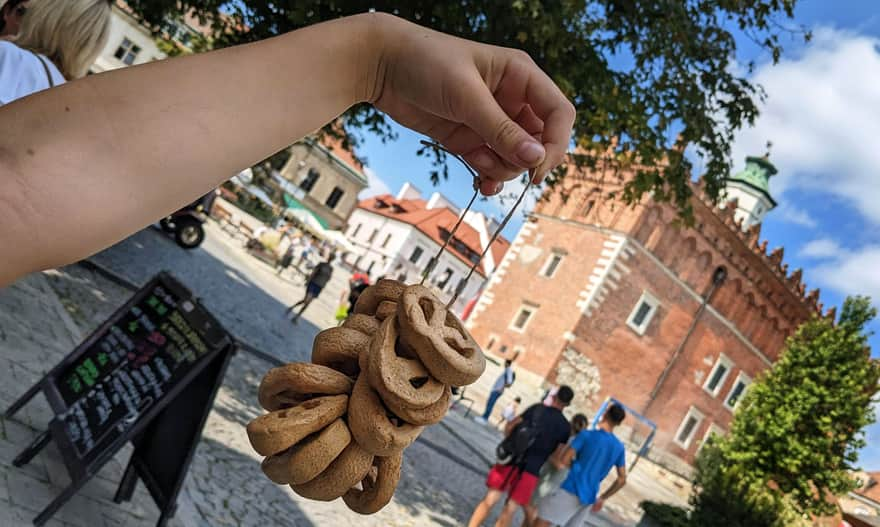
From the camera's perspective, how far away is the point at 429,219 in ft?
167

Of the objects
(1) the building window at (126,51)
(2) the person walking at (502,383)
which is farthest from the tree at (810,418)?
(1) the building window at (126,51)

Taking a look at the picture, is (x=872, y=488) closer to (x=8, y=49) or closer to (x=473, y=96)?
(x=473, y=96)

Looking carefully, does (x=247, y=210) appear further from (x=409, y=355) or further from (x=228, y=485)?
(x=409, y=355)

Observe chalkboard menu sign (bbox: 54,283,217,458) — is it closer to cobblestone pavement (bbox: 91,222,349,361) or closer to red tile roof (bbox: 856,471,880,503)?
cobblestone pavement (bbox: 91,222,349,361)

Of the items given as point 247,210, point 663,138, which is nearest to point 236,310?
point 663,138

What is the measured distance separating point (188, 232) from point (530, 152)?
50.6 ft

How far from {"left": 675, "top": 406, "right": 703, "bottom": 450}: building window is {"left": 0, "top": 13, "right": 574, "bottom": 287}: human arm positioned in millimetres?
32179

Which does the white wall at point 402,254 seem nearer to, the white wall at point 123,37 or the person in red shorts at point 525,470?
the white wall at point 123,37

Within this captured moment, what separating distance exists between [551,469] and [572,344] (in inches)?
806

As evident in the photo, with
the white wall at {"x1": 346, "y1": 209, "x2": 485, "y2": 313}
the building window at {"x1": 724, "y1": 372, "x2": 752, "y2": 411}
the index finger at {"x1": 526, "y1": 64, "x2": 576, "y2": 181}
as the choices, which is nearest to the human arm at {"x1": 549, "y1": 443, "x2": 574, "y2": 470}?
the index finger at {"x1": 526, "y1": 64, "x2": 576, "y2": 181}

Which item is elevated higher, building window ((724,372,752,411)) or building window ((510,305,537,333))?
building window ((724,372,752,411))

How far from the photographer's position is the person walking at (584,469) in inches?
231

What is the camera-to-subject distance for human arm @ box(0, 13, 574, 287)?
766mm

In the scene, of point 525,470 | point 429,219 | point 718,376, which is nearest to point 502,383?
point 525,470
